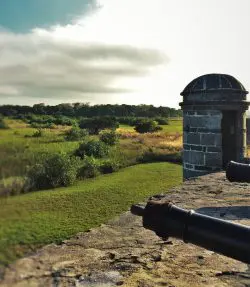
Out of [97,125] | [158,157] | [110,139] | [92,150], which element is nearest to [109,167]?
[92,150]

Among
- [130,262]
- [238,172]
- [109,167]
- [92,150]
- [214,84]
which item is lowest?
[109,167]

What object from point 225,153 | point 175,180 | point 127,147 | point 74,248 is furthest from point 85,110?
point 74,248

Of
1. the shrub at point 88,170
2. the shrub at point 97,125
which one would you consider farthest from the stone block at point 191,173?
the shrub at point 97,125

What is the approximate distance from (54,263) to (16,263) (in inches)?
62.9

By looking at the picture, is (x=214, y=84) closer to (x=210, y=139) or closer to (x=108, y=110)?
(x=210, y=139)

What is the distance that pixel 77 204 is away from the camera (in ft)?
33.9

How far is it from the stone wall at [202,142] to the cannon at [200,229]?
585 centimetres

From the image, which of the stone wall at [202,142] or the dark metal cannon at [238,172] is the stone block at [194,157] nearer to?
the stone wall at [202,142]

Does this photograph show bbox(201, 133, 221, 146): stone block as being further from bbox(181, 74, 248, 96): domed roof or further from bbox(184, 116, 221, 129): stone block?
bbox(181, 74, 248, 96): domed roof

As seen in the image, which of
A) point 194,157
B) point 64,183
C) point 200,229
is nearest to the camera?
point 200,229

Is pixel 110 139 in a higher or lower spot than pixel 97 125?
lower

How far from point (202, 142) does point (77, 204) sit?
4.10 m

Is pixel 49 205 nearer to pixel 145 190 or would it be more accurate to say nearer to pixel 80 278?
pixel 145 190

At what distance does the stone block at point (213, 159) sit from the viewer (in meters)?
8.02
